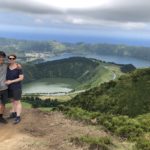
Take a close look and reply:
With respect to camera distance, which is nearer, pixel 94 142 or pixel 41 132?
pixel 94 142

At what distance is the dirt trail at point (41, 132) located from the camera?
18.0 metres

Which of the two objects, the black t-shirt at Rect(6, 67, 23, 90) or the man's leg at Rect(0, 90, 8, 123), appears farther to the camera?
the man's leg at Rect(0, 90, 8, 123)

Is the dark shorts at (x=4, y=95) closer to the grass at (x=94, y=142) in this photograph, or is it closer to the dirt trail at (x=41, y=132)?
the dirt trail at (x=41, y=132)

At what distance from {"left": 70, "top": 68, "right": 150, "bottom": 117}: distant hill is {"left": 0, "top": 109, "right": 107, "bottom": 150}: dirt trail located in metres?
54.2

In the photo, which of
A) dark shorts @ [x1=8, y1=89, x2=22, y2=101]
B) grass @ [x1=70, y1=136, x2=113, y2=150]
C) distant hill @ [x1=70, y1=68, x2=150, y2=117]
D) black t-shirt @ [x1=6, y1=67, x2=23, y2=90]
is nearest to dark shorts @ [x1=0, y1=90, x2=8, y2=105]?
dark shorts @ [x1=8, y1=89, x2=22, y2=101]

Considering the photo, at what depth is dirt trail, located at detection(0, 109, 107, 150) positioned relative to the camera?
18000mm

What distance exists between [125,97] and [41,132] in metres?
78.9

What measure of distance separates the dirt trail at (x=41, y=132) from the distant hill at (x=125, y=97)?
2134 inches

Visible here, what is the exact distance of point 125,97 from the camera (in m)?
98.1

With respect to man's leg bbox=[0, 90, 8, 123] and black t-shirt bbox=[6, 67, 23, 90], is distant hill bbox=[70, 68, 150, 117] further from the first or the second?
black t-shirt bbox=[6, 67, 23, 90]

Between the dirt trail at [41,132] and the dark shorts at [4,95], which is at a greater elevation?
A: the dark shorts at [4,95]

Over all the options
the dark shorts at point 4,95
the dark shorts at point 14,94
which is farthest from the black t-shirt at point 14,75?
the dark shorts at point 4,95

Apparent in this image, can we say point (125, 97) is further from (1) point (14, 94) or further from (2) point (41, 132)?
(2) point (41, 132)

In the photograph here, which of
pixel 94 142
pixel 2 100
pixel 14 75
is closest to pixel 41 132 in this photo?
pixel 2 100
